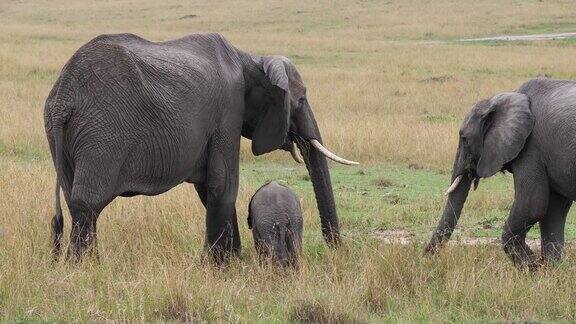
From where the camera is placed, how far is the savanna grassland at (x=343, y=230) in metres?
6.84

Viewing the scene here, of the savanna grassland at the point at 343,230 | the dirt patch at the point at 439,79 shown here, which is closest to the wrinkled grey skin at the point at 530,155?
the savanna grassland at the point at 343,230

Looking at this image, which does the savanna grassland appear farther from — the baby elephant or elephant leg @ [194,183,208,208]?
elephant leg @ [194,183,208,208]

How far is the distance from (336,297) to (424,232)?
383 cm

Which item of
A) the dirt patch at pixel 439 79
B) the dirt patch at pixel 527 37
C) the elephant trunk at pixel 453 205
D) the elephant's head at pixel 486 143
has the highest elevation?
the elephant's head at pixel 486 143

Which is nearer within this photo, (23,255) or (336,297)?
(336,297)

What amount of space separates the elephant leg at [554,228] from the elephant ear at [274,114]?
8.01ft

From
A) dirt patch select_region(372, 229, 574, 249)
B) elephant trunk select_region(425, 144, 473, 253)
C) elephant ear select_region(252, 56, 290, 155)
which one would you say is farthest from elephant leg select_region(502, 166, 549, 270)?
elephant ear select_region(252, 56, 290, 155)

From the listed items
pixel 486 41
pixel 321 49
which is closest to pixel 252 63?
pixel 321 49

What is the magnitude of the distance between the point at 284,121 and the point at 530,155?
7.06ft

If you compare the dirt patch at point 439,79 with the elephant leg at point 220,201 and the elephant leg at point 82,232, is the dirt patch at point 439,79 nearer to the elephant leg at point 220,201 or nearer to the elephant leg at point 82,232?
the elephant leg at point 220,201

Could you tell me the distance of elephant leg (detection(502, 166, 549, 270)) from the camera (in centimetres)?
835

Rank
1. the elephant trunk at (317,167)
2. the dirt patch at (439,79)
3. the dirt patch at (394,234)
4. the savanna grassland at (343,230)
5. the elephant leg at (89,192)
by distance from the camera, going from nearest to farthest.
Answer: the savanna grassland at (343,230), the elephant leg at (89,192), the elephant trunk at (317,167), the dirt patch at (394,234), the dirt patch at (439,79)

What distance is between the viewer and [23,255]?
7598 millimetres

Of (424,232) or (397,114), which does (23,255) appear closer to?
(424,232)
